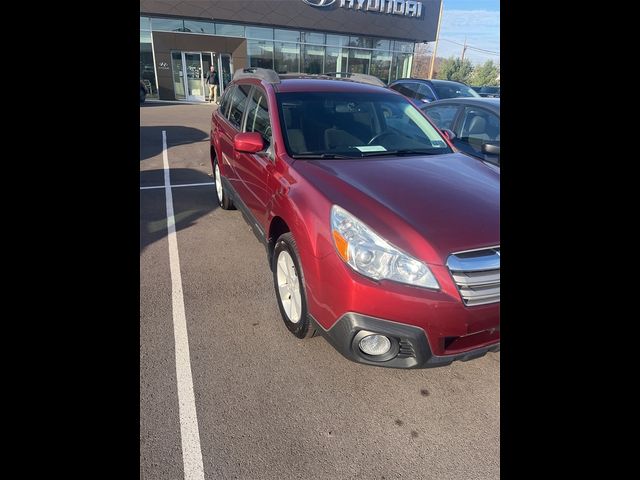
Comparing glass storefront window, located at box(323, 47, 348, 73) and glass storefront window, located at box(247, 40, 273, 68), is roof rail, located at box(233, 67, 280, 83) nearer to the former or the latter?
glass storefront window, located at box(247, 40, 273, 68)

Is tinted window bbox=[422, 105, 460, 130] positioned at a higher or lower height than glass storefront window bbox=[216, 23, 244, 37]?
lower

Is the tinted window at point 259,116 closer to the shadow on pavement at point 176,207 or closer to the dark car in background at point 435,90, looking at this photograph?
the shadow on pavement at point 176,207

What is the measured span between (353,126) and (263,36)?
22.1 m

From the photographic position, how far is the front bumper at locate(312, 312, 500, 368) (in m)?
1.86

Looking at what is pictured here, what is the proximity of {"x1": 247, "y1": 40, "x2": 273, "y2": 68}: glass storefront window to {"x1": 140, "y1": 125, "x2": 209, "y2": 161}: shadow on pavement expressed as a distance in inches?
456

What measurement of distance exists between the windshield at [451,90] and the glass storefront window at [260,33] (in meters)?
15.0

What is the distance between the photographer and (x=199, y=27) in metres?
20.7

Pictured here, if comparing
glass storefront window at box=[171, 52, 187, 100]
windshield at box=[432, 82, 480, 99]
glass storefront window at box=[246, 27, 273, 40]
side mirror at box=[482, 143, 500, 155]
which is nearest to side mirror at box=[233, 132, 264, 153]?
side mirror at box=[482, 143, 500, 155]

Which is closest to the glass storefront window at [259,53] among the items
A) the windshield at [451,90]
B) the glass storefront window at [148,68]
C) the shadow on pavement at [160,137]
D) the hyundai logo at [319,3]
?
the hyundai logo at [319,3]

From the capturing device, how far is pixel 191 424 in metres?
Answer: 1.97

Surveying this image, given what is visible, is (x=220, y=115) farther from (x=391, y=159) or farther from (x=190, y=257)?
(x=391, y=159)

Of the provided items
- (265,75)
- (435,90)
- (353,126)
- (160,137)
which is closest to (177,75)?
(160,137)

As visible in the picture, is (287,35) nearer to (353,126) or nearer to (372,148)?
(353,126)
